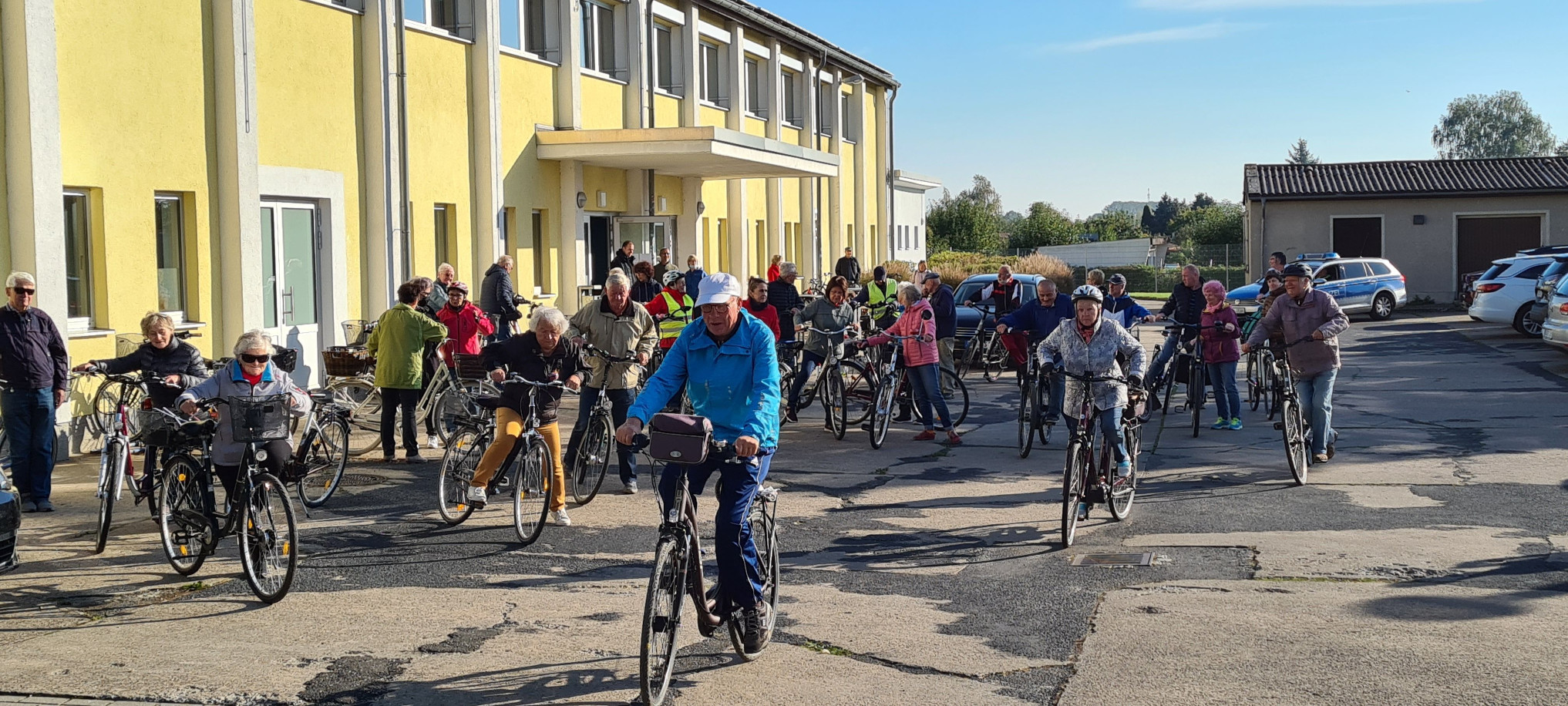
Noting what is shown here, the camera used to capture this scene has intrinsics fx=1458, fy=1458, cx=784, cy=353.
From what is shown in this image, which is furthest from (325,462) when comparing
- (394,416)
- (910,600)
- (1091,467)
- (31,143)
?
(1091,467)

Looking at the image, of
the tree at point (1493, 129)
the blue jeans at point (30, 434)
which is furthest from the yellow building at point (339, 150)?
the tree at point (1493, 129)

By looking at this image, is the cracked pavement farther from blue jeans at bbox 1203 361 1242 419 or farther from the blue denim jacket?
blue jeans at bbox 1203 361 1242 419

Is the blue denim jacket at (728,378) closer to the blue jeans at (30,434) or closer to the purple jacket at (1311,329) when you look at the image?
the blue jeans at (30,434)

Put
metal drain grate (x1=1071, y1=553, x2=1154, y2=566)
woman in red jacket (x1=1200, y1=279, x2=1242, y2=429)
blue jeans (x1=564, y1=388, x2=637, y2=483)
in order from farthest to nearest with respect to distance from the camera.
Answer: woman in red jacket (x1=1200, y1=279, x2=1242, y2=429) < blue jeans (x1=564, y1=388, x2=637, y2=483) < metal drain grate (x1=1071, y1=553, x2=1154, y2=566)

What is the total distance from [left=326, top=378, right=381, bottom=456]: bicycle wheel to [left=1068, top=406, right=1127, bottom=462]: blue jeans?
6809 millimetres

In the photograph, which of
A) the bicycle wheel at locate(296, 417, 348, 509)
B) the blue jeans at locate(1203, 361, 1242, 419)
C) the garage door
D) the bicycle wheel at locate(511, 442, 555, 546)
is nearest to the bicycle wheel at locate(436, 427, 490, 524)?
the bicycle wheel at locate(511, 442, 555, 546)

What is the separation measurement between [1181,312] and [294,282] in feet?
33.4

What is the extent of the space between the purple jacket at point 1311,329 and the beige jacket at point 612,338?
5.22m

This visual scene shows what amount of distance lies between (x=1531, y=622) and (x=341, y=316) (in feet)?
46.3

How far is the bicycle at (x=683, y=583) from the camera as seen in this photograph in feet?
18.3

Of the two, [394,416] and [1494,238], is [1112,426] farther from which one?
[1494,238]

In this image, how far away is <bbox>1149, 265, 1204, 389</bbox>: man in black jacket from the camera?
15.4 m

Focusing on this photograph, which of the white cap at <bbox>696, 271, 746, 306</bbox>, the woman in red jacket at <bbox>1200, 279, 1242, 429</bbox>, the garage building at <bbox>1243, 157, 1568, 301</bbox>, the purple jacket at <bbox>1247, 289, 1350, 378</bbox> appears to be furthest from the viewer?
the garage building at <bbox>1243, 157, 1568, 301</bbox>

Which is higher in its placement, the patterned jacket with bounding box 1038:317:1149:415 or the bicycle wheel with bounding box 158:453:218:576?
the patterned jacket with bounding box 1038:317:1149:415
